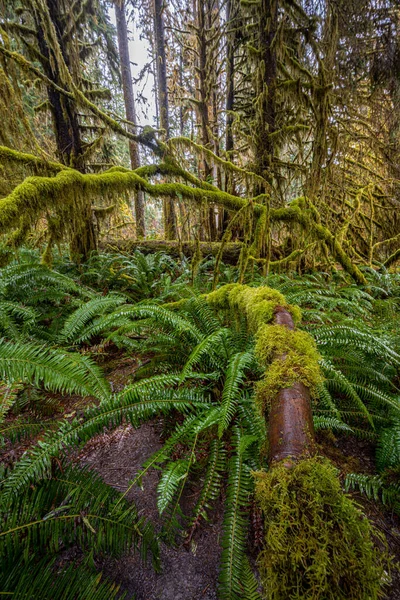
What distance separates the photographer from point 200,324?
2613 millimetres

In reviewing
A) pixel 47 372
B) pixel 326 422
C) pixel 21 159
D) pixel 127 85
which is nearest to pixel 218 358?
pixel 326 422

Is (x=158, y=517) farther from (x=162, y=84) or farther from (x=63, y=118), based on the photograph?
(x=162, y=84)

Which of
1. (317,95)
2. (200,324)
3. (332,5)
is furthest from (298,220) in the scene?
(332,5)

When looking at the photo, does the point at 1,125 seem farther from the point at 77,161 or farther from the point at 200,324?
the point at 200,324

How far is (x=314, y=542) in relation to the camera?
660 millimetres

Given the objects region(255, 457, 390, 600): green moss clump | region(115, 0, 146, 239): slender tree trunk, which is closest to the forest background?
region(255, 457, 390, 600): green moss clump

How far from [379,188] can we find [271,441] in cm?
715

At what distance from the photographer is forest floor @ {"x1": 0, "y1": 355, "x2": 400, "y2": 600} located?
1.19 meters

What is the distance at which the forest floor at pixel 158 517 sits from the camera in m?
1.19

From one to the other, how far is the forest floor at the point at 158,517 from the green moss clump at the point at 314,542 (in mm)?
459

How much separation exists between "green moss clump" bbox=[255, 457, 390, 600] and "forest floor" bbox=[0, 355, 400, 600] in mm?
459

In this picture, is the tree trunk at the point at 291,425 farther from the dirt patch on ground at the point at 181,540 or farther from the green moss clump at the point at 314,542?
the dirt patch on ground at the point at 181,540

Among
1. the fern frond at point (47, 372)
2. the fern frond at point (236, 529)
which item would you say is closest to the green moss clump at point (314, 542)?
the fern frond at point (236, 529)

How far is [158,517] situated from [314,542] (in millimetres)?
1116
